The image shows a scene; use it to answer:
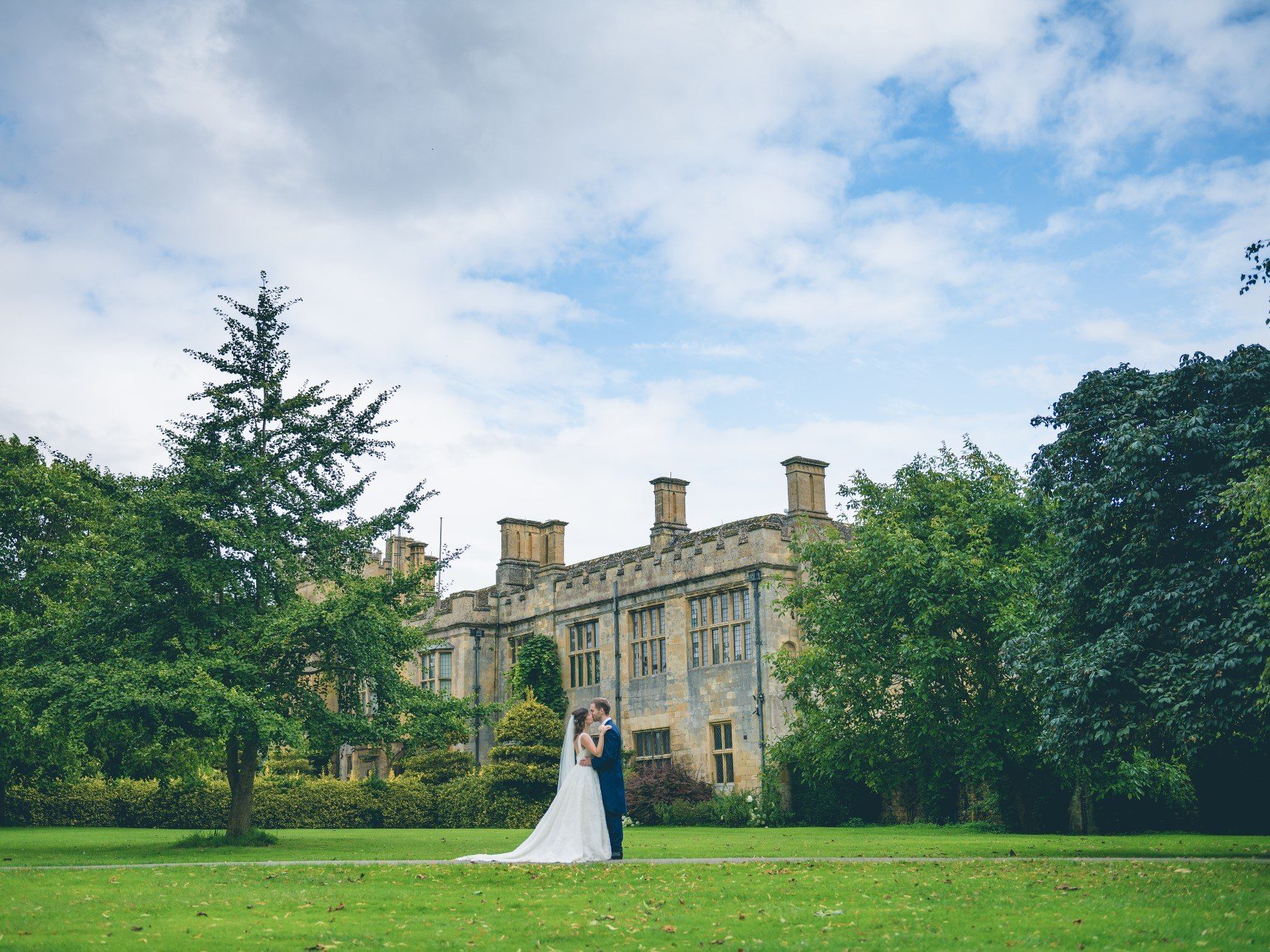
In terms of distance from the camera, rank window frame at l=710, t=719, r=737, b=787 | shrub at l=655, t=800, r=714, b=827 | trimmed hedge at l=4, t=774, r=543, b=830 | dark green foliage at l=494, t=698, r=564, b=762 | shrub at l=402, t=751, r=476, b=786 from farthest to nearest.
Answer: shrub at l=402, t=751, r=476, b=786 < window frame at l=710, t=719, r=737, b=787 < dark green foliage at l=494, t=698, r=564, b=762 < shrub at l=655, t=800, r=714, b=827 < trimmed hedge at l=4, t=774, r=543, b=830

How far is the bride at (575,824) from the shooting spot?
49.8ft

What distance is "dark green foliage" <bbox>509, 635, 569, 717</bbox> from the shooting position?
1607 inches

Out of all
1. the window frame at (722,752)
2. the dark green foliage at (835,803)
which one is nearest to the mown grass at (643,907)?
the dark green foliage at (835,803)

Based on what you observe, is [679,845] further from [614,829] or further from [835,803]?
[835,803]

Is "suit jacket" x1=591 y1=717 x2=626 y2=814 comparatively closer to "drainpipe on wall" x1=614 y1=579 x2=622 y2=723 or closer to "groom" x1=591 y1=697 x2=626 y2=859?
"groom" x1=591 y1=697 x2=626 y2=859

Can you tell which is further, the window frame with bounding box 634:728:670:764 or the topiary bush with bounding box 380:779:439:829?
the window frame with bounding box 634:728:670:764

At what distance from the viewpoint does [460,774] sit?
39938 millimetres

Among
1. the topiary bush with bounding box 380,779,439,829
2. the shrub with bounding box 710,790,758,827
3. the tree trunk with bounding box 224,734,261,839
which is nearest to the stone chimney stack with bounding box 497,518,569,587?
the topiary bush with bounding box 380,779,439,829

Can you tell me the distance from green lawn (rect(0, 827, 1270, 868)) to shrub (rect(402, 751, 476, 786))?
405 inches

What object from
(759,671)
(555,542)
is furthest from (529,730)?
(555,542)

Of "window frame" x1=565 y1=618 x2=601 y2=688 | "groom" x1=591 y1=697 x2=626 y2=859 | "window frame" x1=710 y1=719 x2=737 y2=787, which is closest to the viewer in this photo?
"groom" x1=591 y1=697 x2=626 y2=859

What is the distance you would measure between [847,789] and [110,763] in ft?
68.1

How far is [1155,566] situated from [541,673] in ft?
86.0

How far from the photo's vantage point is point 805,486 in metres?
37.5
